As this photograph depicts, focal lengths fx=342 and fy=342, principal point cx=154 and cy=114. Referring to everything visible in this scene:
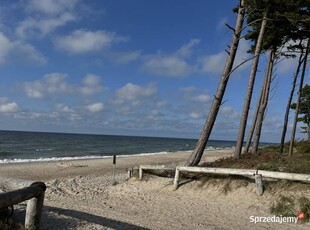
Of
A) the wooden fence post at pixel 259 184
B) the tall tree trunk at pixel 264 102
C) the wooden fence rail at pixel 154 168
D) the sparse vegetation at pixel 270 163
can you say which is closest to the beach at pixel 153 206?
the wooden fence post at pixel 259 184

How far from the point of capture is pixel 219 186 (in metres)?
11.1

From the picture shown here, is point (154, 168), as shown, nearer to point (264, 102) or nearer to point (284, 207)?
point (284, 207)

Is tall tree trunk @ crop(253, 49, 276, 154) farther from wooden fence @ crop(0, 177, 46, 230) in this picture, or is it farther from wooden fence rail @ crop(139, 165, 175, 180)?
wooden fence @ crop(0, 177, 46, 230)

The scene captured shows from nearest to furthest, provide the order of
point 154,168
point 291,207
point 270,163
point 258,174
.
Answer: point 291,207, point 258,174, point 270,163, point 154,168

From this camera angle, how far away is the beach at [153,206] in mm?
7324

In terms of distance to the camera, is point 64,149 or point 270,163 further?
point 64,149

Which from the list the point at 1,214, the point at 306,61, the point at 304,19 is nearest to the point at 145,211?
the point at 1,214

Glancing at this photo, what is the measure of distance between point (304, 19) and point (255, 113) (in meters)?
6.74

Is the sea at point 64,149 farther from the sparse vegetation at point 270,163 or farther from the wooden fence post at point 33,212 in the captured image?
the wooden fence post at point 33,212

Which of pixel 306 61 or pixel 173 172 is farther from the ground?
pixel 306 61

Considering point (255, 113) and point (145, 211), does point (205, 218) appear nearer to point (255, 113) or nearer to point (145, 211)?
point (145, 211)

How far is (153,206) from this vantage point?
1013 centimetres

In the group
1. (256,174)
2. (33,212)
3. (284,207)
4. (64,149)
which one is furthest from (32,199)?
(64,149)

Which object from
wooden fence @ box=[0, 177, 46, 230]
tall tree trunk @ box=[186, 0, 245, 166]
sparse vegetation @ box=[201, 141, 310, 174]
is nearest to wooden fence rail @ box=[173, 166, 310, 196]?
sparse vegetation @ box=[201, 141, 310, 174]
